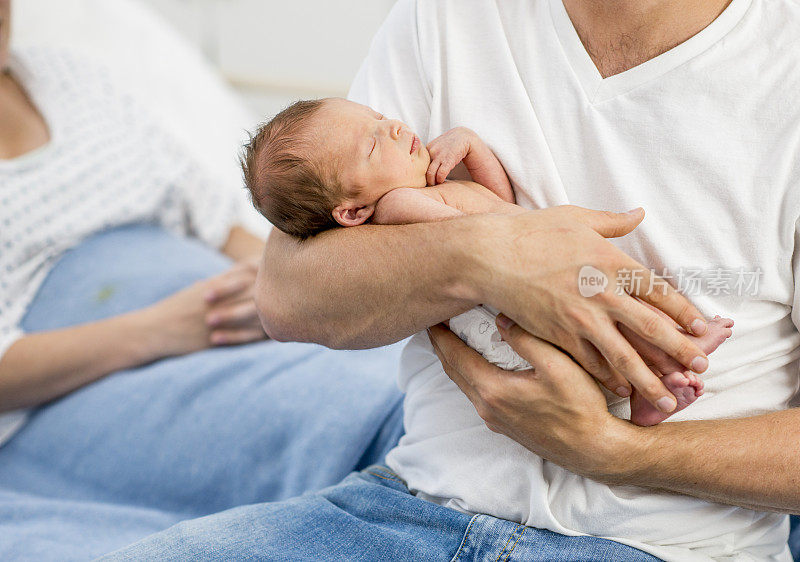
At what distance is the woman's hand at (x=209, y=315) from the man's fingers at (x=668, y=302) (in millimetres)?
1007

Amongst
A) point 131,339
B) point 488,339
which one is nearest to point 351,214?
point 488,339

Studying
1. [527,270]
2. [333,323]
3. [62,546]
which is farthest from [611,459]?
[62,546]

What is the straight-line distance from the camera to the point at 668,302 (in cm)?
87

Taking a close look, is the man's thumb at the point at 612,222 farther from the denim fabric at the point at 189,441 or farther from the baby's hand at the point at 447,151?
the denim fabric at the point at 189,441

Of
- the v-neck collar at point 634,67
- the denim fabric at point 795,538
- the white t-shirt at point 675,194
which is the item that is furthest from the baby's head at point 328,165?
the denim fabric at point 795,538

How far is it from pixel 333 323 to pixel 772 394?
58 cm

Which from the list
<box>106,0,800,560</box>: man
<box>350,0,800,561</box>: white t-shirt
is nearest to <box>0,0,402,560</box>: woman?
<box>106,0,800,560</box>: man

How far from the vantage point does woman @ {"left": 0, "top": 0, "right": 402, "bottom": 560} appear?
1.42 m

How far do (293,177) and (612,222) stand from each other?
1.38 feet

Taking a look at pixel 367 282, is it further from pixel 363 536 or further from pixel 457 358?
pixel 363 536

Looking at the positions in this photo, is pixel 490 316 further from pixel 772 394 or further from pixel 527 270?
pixel 772 394

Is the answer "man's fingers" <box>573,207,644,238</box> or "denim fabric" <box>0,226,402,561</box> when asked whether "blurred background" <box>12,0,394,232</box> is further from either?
"man's fingers" <box>573,207,644,238</box>

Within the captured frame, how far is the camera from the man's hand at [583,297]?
85 centimetres

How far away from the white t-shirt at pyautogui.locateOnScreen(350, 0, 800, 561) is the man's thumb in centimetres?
6
